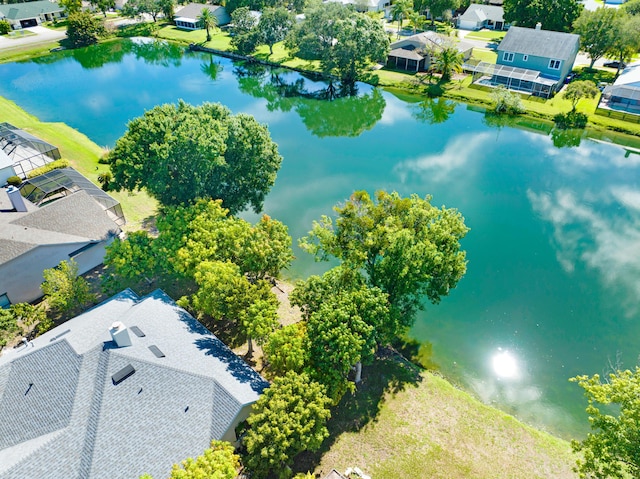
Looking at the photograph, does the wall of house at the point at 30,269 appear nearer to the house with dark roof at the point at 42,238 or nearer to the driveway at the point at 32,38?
the house with dark roof at the point at 42,238

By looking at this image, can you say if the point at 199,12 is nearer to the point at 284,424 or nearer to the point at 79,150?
the point at 79,150

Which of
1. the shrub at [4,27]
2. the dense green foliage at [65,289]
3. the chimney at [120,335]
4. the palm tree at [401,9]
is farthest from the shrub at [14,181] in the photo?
the shrub at [4,27]

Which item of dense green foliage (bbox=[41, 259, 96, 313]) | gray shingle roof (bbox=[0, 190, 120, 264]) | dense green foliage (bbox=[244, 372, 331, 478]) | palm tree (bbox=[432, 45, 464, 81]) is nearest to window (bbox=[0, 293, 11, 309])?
gray shingle roof (bbox=[0, 190, 120, 264])

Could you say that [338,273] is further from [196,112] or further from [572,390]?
[196,112]

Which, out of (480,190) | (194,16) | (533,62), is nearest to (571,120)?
(533,62)

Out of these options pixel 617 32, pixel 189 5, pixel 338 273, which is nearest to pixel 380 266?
pixel 338 273

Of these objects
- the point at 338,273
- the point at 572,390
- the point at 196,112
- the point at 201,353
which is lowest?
the point at 572,390

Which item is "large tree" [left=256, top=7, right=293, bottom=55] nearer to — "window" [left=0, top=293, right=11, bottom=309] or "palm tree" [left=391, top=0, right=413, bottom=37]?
"palm tree" [left=391, top=0, right=413, bottom=37]
